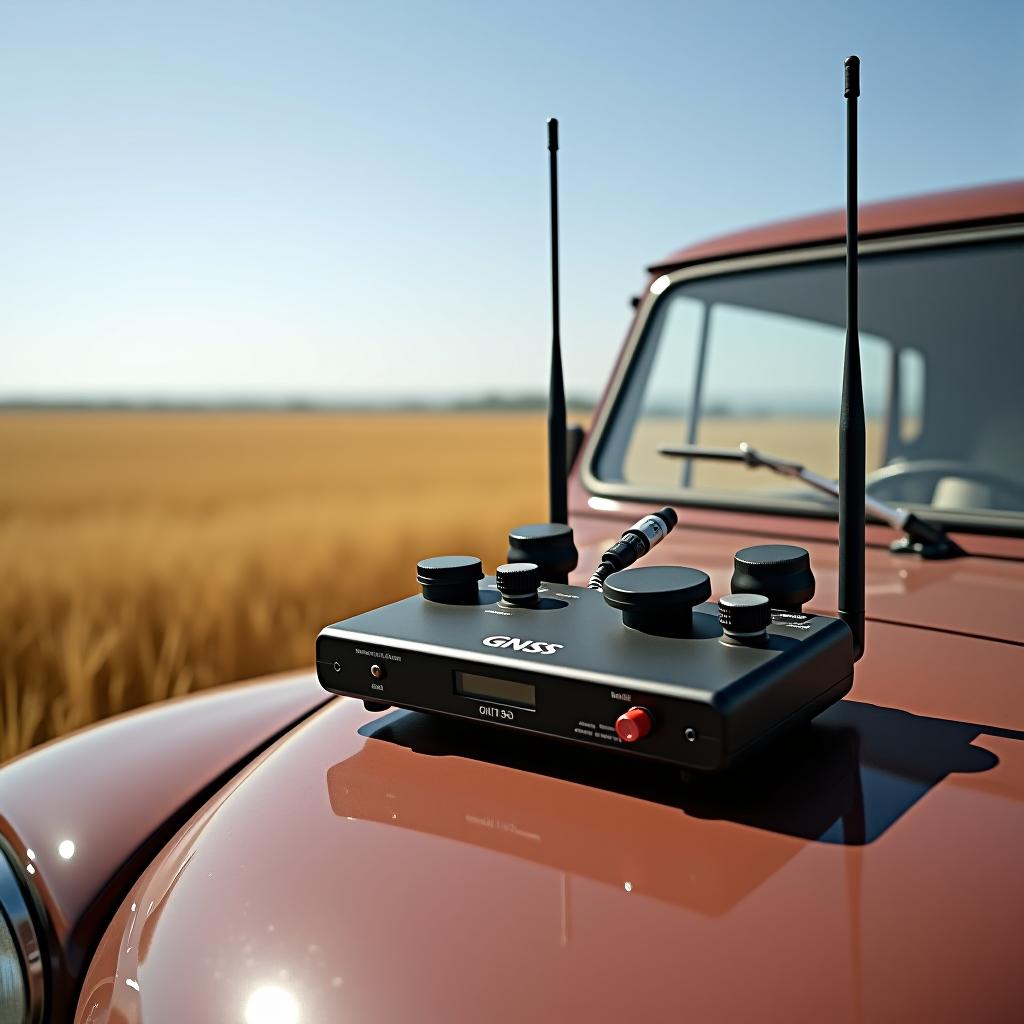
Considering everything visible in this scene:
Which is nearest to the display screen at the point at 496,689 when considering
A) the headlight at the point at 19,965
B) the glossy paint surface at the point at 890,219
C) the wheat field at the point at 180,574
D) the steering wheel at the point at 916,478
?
the headlight at the point at 19,965

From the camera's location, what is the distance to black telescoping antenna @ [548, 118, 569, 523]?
1.56m

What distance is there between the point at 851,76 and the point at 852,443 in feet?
1.38

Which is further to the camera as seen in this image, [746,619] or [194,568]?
[194,568]

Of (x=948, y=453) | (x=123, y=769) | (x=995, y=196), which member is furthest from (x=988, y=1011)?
(x=948, y=453)

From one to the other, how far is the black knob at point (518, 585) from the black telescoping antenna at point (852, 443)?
355 millimetres

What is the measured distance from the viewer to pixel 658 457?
6.98 feet

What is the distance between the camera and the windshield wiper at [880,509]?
1.63m

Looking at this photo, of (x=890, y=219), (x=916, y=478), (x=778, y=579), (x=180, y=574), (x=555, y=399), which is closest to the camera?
(x=778, y=579)

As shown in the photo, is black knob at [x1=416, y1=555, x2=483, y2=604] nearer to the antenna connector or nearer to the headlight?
the headlight

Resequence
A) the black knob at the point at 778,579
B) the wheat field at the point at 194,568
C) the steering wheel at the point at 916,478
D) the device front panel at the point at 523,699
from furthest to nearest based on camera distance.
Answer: the wheat field at the point at 194,568 < the steering wheel at the point at 916,478 < the black knob at the point at 778,579 < the device front panel at the point at 523,699

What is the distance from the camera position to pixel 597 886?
813 millimetres

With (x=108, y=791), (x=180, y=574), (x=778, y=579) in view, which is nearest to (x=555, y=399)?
(x=778, y=579)

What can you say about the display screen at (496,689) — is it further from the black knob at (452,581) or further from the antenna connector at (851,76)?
the antenna connector at (851,76)

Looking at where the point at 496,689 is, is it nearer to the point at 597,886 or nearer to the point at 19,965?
the point at 597,886
